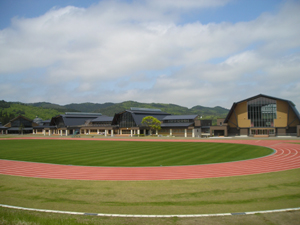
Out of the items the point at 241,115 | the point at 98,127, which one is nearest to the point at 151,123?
the point at 98,127

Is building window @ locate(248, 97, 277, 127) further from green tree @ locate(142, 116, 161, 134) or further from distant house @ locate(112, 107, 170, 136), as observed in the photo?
distant house @ locate(112, 107, 170, 136)

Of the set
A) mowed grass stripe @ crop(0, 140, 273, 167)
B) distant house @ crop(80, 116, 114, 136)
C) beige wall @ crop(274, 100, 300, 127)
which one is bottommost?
mowed grass stripe @ crop(0, 140, 273, 167)

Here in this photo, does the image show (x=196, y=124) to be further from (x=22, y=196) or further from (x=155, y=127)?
(x=22, y=196)

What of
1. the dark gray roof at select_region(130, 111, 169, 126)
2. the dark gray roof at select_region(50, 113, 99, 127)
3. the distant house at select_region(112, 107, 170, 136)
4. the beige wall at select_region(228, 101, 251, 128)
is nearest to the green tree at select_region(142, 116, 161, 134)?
the distant house at select_region(112, 107, 170, 136)

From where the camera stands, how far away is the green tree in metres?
81.0

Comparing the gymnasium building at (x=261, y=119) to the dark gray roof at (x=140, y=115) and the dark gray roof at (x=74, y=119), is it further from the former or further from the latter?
the dark gray roof at (x=74, y=119)

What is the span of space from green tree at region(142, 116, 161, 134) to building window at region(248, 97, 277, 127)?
30.2m

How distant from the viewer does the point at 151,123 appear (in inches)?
3300

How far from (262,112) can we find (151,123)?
1443 inches

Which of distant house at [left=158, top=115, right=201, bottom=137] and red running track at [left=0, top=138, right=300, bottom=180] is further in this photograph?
distant house at [left=158, top=115, right=201, bottom=137]

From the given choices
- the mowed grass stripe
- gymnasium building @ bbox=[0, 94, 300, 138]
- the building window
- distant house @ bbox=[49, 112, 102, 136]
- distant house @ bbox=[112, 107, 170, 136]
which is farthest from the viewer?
distant house @ bbox=[49, 112, 102, 136]

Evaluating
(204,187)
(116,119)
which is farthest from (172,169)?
(116,119)

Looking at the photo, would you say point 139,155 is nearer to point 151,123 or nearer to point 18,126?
point 151,123

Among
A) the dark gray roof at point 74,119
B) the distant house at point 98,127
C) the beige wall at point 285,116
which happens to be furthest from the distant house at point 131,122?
the beige wall at point 285,116
